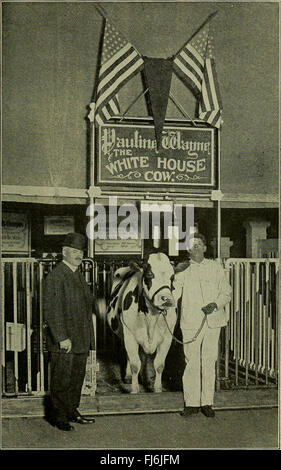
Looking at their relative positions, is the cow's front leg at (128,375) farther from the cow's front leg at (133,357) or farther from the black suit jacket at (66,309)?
the black suit jacket at (66,309)

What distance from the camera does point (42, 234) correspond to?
15.7 ft

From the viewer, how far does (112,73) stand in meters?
4.63

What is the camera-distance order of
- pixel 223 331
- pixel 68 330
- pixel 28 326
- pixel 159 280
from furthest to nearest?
pixel 223 331 → pixel 28 326 → pixel 159 280 → pixel 68 330

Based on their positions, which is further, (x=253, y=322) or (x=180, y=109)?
(x=253, y=322)

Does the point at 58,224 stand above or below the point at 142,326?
above

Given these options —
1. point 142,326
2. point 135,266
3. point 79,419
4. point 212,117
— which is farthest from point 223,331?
point 212,117

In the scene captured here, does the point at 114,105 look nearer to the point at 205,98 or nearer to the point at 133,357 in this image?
the point at 205,98

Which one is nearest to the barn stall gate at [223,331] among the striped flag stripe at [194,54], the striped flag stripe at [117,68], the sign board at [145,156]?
the sign board at [145,156]

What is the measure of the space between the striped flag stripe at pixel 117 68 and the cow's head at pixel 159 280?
4.63 ft

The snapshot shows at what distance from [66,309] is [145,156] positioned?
1.39 meters

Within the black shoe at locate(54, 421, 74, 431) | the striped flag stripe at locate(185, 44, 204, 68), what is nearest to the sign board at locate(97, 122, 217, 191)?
the striped flag stripe at locate(185, 44, 204, 68)

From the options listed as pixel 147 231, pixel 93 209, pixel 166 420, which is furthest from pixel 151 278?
pixel 166 420

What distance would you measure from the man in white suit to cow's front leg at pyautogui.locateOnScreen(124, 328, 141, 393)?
1.34 feet

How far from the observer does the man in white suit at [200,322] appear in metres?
4.47
